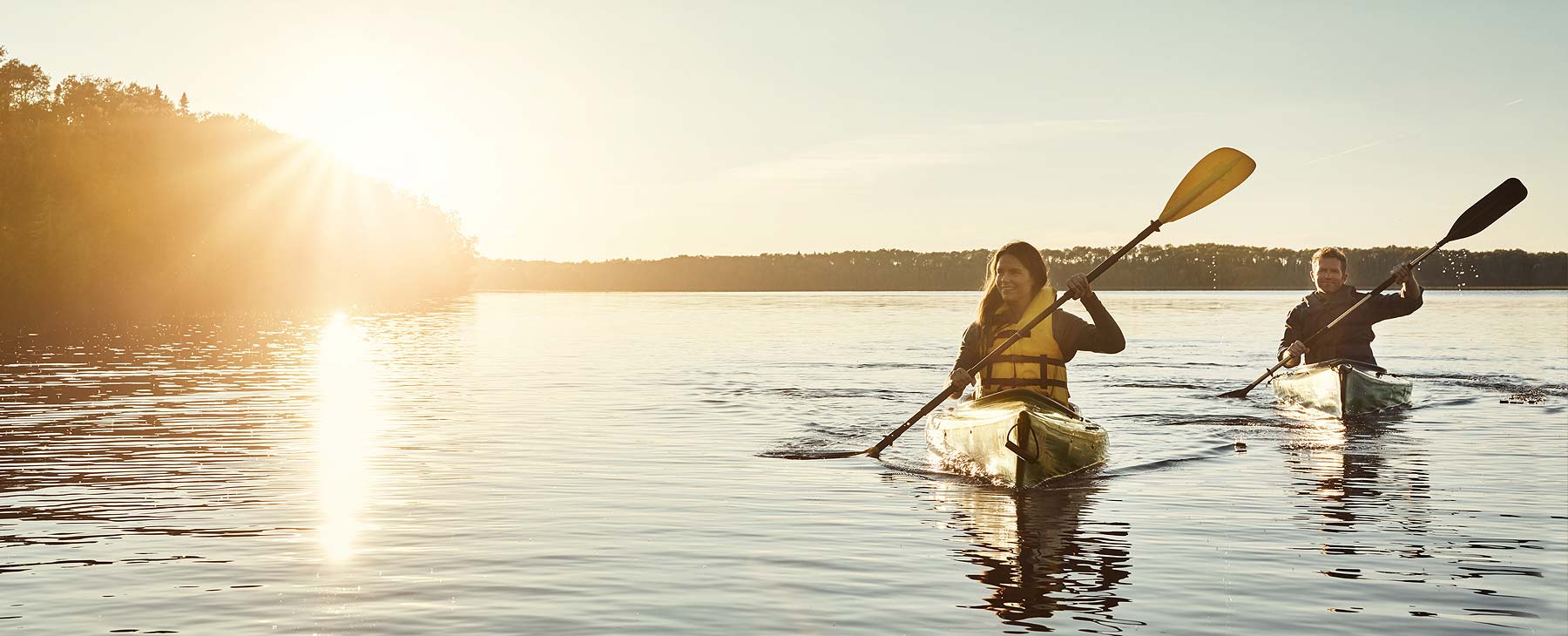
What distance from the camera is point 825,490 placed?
966cm

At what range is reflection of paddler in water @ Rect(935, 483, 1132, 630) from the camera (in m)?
6.02

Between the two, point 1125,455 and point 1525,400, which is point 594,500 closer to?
point 1125,455

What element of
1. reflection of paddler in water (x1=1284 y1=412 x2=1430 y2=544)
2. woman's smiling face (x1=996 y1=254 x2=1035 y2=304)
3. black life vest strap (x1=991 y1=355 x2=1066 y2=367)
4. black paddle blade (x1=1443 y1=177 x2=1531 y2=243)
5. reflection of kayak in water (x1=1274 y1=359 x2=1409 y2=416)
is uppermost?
black paddle blade (x1=1443 y1=177 x2=1531 y2=243)

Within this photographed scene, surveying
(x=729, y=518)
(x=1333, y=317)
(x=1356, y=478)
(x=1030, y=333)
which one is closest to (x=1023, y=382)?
(x=1030, y=333)

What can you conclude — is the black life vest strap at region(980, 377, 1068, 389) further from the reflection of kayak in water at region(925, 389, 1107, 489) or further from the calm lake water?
the calm lake water

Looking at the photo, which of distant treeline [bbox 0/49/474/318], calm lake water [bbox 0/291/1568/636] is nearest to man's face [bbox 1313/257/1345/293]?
calm lake water [bbox 0/291/1568/636]

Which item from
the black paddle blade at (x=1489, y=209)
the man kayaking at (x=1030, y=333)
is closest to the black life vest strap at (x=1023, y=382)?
the man kayaking at (x=1030, y=333)

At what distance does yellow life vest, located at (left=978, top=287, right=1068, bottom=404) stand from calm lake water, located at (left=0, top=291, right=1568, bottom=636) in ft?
2.96

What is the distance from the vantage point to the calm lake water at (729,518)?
593 cm

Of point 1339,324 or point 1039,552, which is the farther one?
point 1339,324

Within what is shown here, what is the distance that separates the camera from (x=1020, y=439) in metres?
8.96

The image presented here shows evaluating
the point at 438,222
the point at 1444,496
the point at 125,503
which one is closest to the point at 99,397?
the point at 125,503

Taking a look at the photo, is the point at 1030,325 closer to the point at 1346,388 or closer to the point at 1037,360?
the point at 1037,360

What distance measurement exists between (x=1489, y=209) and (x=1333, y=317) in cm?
209
